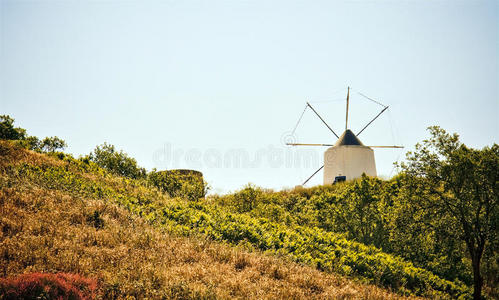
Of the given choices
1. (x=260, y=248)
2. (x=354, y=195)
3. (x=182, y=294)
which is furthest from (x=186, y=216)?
(x=354, y=195)

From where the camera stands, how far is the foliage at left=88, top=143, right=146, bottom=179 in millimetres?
34031

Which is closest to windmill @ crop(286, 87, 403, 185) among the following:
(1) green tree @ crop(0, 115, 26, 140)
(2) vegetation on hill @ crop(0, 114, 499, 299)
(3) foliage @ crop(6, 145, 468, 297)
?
(2) vegetation on hill @ crop(0, 114, 499, 299)

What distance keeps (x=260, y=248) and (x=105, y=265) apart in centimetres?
579

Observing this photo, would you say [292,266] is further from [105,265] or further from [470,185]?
[470,185]

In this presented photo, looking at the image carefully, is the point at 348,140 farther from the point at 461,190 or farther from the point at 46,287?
the point at 46,287

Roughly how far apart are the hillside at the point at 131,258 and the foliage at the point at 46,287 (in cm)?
32

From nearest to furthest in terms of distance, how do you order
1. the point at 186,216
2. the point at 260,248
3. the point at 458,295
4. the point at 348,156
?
the point at 260,248
the point at 186,216
the point at 458,295
the point at 348,156

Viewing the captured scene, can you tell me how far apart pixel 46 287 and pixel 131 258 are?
227cm

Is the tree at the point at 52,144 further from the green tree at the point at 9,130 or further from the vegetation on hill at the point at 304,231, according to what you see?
the vegetation on hill at the point at 304,231

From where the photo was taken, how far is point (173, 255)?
8117 mm

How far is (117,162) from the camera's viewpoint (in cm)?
3519

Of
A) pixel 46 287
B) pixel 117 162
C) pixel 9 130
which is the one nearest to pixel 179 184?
pixel 117 162

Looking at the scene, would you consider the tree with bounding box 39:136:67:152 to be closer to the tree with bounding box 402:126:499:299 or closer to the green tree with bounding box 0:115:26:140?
the green tree with bounding box 0:115:26:140

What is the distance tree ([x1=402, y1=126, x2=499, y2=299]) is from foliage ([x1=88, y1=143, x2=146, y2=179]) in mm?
A: 25490
